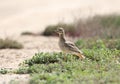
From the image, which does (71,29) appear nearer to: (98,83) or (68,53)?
(68,53)

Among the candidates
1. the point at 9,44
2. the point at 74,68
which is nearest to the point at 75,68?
the point at 74,68

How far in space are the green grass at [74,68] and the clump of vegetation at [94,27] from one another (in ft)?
17.4

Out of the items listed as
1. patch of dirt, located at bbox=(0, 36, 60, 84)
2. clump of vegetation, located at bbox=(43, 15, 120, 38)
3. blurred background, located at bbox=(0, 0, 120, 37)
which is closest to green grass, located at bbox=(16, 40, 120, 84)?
patch of dirt, located at bbox=(0, 36, 60, 84)

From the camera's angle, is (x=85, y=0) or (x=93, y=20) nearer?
(x=93, y=20)

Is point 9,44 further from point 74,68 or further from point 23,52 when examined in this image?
point 74,68

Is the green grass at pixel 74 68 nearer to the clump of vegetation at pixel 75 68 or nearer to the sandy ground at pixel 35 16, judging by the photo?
the clump of vegetation at pixel 75 68

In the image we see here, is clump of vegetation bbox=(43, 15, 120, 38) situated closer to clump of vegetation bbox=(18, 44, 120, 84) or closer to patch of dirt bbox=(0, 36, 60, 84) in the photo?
patch of dirt bbox=(0, 36, 60, 84)

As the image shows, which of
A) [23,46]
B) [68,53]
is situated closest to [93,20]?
[23,46]

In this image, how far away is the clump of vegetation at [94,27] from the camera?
66.9ft

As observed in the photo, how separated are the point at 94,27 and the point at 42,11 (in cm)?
1097

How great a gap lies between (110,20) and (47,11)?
29.3ft

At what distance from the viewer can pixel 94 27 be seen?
21516mm

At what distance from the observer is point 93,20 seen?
22.5 metres

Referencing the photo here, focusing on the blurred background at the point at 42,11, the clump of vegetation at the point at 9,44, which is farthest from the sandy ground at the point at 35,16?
the clump of vegetation at the point at 9,44
